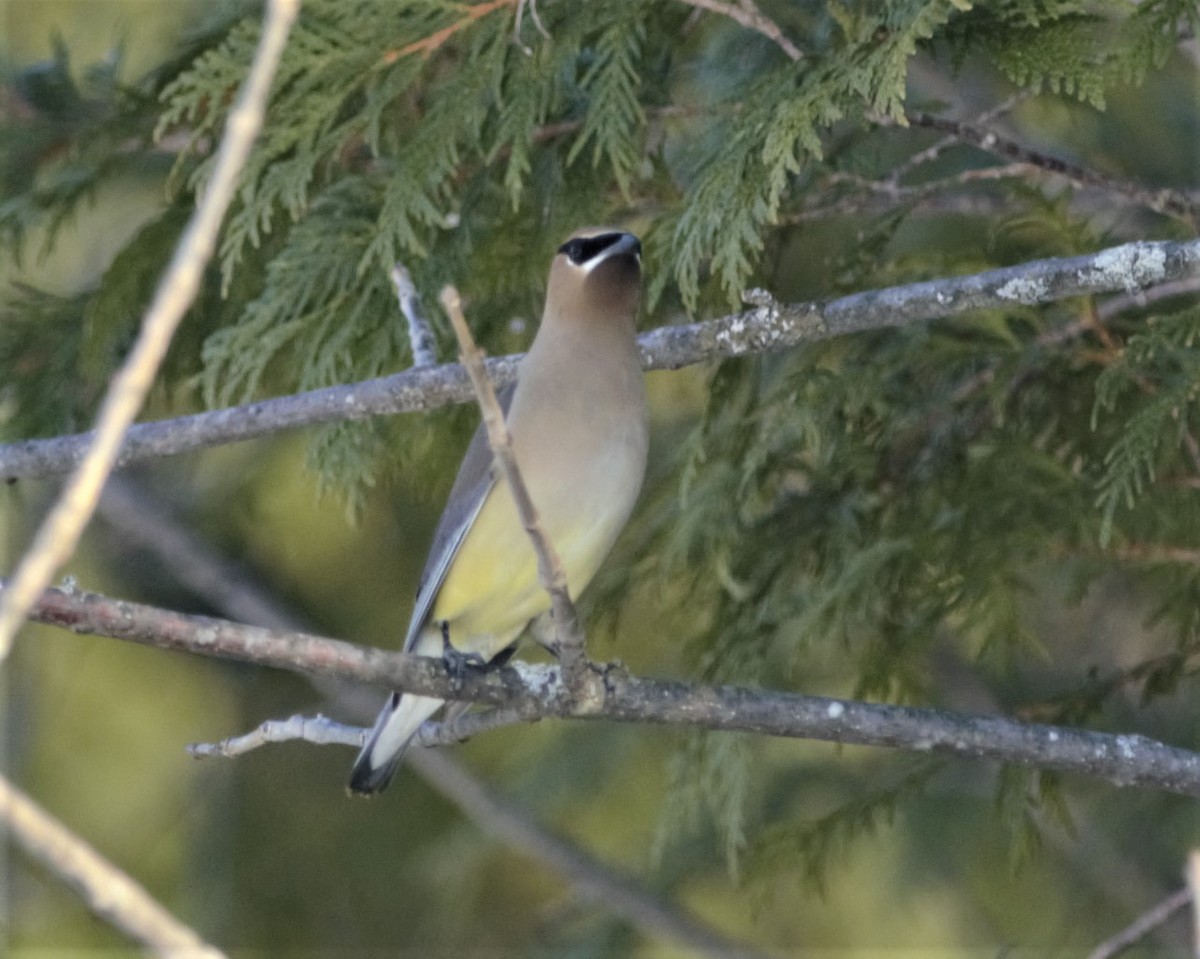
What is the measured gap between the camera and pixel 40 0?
7.43 m

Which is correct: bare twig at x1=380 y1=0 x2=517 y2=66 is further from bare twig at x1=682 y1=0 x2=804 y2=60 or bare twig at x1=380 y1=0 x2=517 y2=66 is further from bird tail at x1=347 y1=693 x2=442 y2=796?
bird tail at x1=347 y1=693 x2=442 y2=796

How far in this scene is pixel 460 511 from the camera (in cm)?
443

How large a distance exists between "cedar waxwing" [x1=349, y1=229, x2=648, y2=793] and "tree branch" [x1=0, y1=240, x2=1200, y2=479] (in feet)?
1.14

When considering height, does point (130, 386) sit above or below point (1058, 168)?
below

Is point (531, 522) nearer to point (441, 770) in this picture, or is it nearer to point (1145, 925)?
point (1145, 925)

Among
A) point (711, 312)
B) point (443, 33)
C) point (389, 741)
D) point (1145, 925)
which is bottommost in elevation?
point (1145, 925)

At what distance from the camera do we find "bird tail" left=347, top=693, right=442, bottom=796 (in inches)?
184

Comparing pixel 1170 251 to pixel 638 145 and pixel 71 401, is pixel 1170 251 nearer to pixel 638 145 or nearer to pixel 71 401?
pixel 638 145

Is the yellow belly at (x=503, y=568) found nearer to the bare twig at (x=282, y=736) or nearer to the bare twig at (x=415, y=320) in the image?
the bare twig at (x=415, y=320)

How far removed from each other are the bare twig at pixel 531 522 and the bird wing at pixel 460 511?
38.6 inches

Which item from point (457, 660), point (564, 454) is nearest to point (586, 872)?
point (564, 454)

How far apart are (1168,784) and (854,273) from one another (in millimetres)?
1230

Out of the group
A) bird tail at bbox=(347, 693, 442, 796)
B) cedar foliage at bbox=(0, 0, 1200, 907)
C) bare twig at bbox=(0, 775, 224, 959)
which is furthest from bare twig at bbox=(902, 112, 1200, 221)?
bare twig at bbox=(0, 775, 224, 959)

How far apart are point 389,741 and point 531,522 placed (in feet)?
6.88
